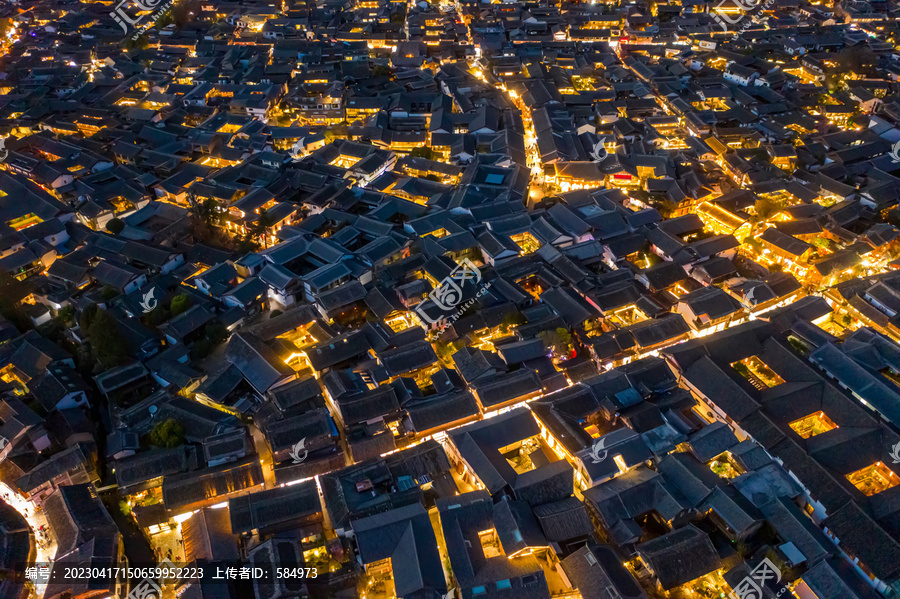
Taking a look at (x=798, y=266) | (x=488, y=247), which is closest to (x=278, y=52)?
(x=488, y=247)

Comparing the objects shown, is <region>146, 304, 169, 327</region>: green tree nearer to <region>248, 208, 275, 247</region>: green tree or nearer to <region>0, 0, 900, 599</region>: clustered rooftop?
<region>0, 0, 900, 599</region>: clustered rooftop

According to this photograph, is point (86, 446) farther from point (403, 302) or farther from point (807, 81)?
point (807, 81)

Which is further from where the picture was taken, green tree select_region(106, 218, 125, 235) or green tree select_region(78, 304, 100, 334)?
green tree select_region(106, 218, 125, 235)

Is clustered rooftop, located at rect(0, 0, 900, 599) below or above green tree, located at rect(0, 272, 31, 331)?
above

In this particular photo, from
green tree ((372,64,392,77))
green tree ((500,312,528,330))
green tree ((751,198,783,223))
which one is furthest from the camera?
green tree ((372,64,392,77))

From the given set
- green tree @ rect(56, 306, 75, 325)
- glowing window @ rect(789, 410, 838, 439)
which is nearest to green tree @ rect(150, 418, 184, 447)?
green tree @ rect(56, 306, 75, 325)

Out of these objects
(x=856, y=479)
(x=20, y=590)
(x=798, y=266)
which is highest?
(x=798, y=266)
